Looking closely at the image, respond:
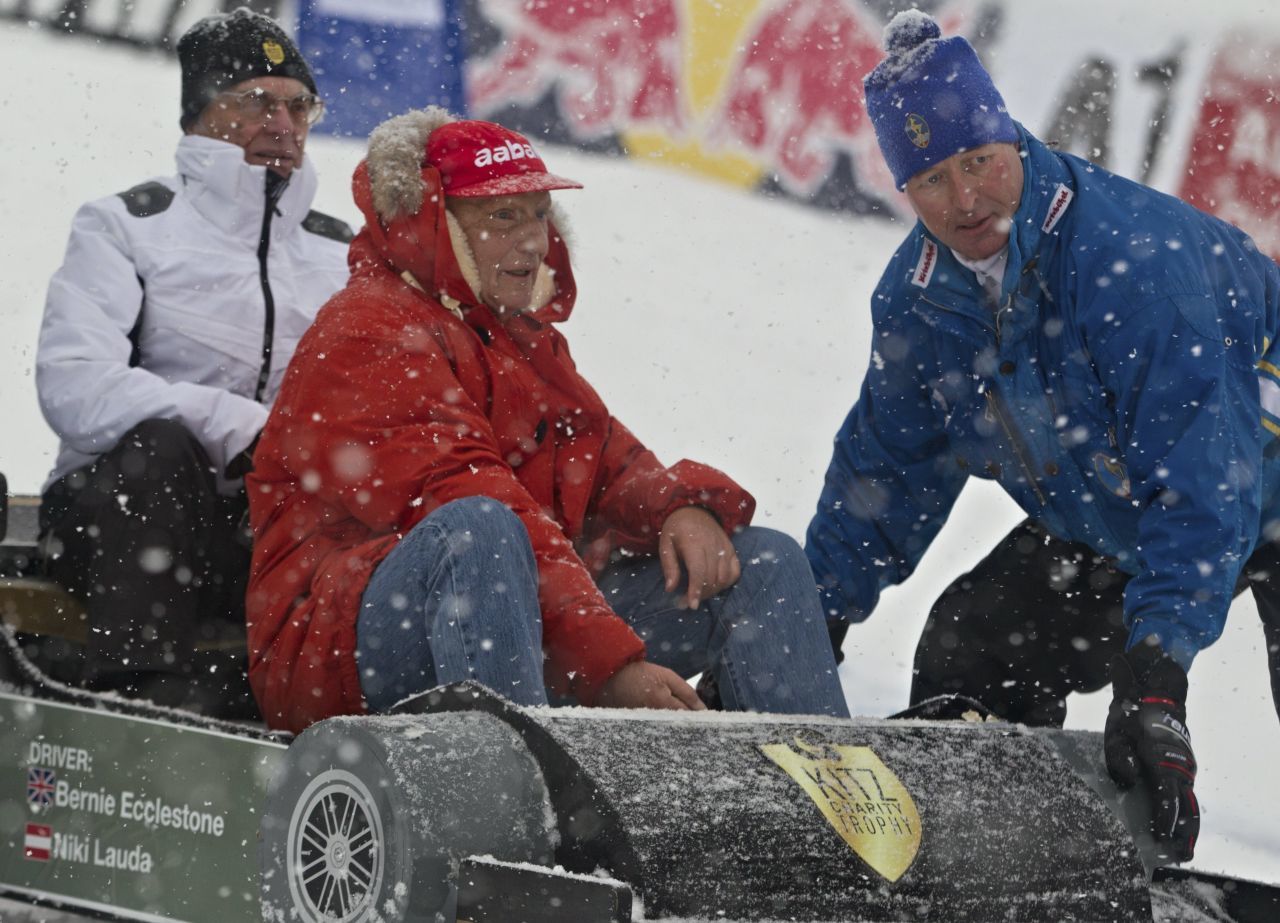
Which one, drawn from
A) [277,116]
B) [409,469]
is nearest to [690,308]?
[277,116]

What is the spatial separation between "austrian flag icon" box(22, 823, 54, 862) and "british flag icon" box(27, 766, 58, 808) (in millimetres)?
39

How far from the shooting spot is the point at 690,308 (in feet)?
33.8

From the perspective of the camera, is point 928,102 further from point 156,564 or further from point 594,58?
point 594,58

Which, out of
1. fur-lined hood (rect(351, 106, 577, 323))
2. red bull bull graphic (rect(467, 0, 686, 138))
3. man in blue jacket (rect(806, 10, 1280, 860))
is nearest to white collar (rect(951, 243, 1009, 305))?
man in blue jacket (rect(806, 10, 1280, 860))

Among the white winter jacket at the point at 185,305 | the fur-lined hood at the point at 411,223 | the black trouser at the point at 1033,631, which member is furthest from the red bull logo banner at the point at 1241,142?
the fur-lined hood at the point at 411,223

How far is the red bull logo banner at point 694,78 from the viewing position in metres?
7.75

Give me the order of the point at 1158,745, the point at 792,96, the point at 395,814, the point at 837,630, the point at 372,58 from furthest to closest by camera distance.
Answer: the point at 792,96, the point at 372,58, the point at 837,630, the point at 1158,745, the point at 395,814

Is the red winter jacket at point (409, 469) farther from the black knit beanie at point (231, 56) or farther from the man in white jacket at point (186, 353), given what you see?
the black knit beanie at point (231, 56)

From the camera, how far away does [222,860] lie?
2.39 metres

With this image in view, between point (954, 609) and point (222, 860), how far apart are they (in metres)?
1.39

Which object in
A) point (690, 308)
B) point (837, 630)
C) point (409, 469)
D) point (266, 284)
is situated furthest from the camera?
point (690, 308)

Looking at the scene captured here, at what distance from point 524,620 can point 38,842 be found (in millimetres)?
1185

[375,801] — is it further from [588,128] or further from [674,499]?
[588,128]

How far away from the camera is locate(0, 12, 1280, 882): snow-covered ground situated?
7.15 metres
